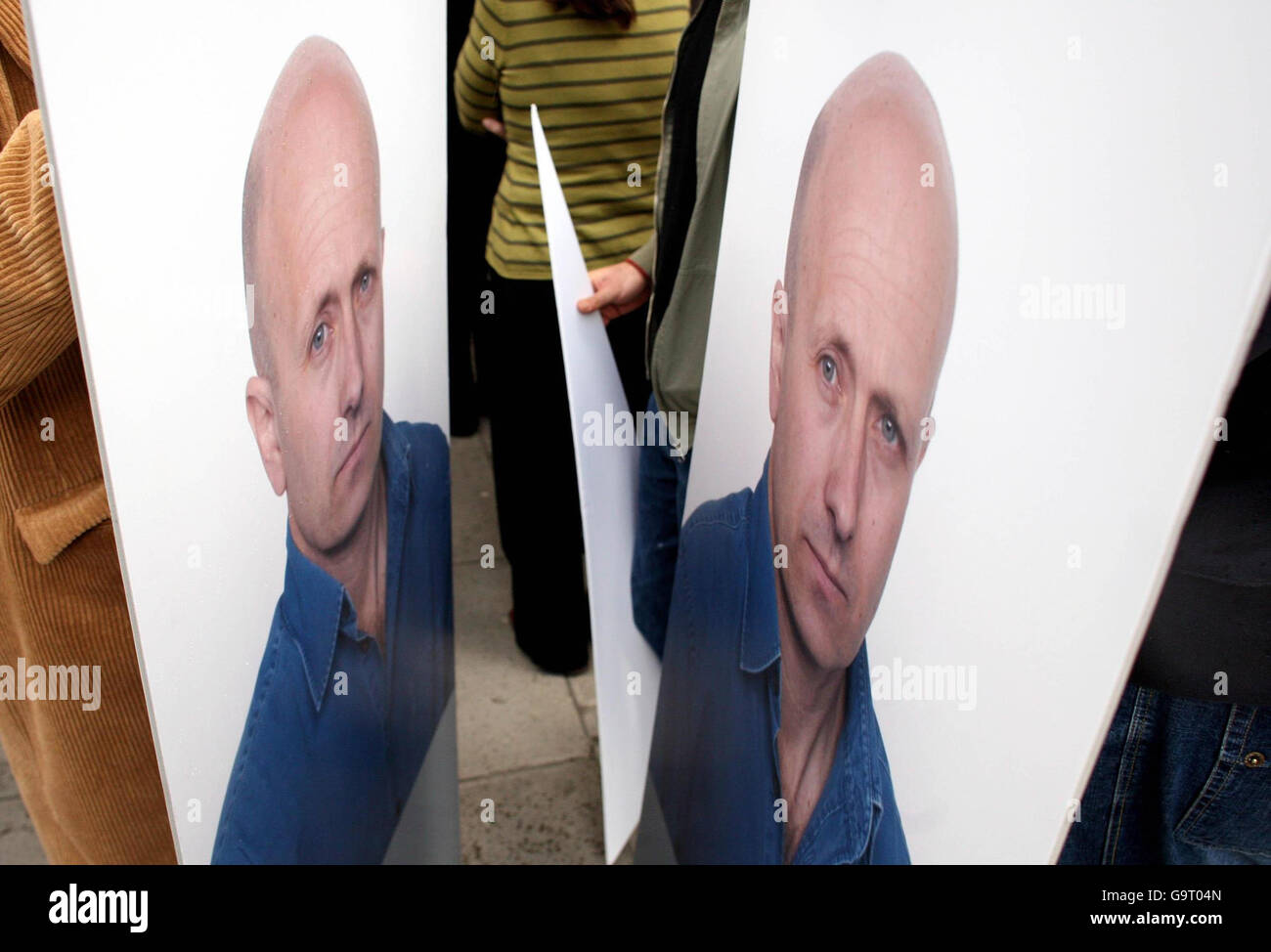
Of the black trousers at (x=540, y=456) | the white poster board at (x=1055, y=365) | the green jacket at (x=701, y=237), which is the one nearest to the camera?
the white poster board at (x=1055, y=365)

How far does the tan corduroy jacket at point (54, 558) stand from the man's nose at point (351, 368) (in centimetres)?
30

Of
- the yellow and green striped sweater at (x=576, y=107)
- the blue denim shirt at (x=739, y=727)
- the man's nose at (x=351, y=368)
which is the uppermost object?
the yellow and green striped sweater at (x=576, y=107)

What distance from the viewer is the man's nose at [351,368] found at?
1.20m

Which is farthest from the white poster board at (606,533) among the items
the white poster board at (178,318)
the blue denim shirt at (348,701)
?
the white poster board at (178,318)

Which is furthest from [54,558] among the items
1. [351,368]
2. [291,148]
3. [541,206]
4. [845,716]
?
[541,206]

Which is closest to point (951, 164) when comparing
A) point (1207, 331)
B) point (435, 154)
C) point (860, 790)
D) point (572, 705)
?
point (1207, 331)

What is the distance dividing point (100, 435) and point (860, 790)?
832 mm

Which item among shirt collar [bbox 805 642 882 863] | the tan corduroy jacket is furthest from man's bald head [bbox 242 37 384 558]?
shirt collar [bbox 805 642 882 863]

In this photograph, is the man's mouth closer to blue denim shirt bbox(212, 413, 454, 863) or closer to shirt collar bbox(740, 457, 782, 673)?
shirt collar bbox(740, 457, 782, 673)

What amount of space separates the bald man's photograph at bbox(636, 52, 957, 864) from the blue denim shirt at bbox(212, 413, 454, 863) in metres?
0.52

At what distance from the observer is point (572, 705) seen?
282cm

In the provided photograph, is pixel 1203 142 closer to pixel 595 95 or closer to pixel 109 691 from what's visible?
pixel 109 691

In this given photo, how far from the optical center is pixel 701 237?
1579mm

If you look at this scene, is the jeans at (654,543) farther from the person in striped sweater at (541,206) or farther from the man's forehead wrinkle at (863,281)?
the man's forehead wrinkle at (863,281)
